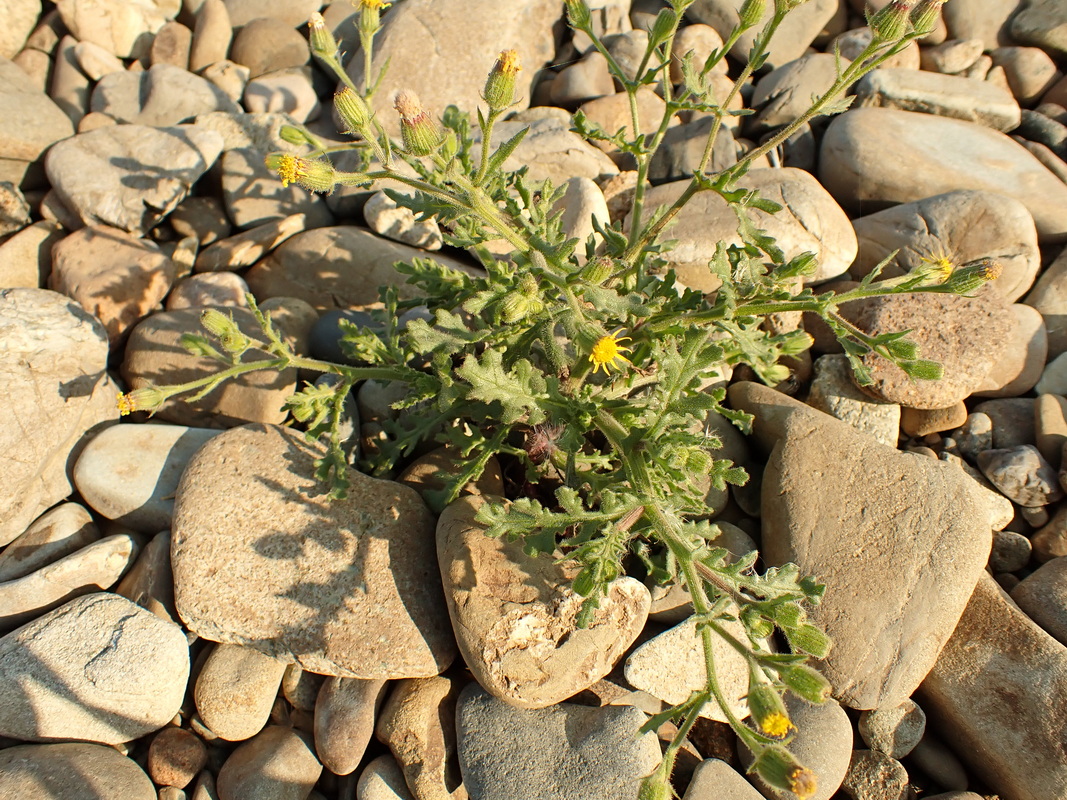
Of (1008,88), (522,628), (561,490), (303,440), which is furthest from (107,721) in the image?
(1008,88)

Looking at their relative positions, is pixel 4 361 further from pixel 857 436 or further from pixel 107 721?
pixel 857 436

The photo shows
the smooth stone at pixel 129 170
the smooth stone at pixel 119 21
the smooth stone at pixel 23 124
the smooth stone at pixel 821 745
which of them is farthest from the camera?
the smooth stone at pixel 119 21

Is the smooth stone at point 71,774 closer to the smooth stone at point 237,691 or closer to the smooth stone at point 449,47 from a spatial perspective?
the smooth stone at point 237,691

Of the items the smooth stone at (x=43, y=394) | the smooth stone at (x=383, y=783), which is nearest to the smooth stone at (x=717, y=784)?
the smooth stone at (x=383, y=783)

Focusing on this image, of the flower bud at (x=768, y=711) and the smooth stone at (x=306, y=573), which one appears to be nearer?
the flower bud at (x=768, y=711)

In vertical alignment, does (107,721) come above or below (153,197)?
below

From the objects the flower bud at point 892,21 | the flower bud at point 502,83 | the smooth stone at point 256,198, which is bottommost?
the smooth stone at point 256,198
